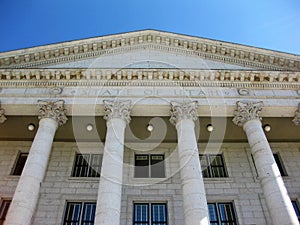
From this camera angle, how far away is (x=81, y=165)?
16.9 m

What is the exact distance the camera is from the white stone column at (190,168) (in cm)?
1049

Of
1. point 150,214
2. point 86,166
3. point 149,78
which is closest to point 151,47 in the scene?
point 149,78

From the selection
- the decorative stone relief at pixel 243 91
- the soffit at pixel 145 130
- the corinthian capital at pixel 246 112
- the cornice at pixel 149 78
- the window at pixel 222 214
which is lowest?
the window at pixel 222 214

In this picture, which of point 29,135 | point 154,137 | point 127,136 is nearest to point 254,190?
point 154,137

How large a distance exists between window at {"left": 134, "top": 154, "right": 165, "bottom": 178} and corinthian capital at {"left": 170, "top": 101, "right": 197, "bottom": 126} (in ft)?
12.7

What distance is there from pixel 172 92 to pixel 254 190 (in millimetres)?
7321

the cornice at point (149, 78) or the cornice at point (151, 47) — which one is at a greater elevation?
the cornice at point (151, 47)

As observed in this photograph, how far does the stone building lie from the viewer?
540 inches

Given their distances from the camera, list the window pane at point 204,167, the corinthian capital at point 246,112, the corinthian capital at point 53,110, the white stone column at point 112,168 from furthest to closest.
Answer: the window pane at point 204,167
the corinthian capital at point 246,112
the corinthian capital at point 53,110
the white stone column at point 112,168

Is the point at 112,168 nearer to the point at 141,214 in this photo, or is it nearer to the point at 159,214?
the point at 141,214

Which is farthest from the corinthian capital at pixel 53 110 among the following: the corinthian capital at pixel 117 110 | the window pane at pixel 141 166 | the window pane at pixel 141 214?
the window pane at pixel 141 214

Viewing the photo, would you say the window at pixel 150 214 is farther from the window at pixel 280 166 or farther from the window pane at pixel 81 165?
the window at pixel 280 166

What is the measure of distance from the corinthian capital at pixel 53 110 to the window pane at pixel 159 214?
22.8ft

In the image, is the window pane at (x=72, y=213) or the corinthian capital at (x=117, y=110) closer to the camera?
the corinthian capital at (x=117, y=110)
